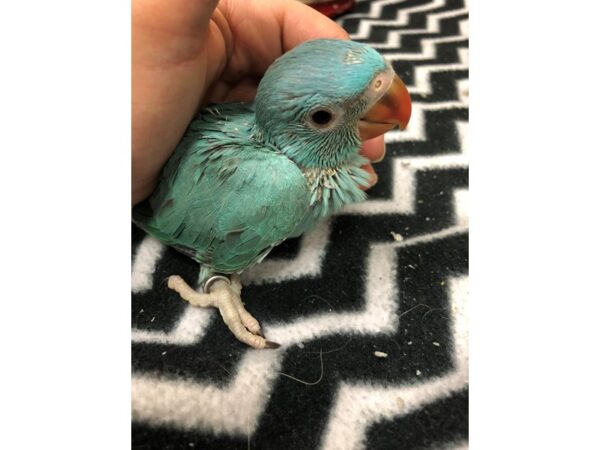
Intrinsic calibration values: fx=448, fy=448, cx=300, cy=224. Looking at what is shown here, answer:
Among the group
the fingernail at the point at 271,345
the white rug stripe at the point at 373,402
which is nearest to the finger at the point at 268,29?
the fingernail at the point at 271,345

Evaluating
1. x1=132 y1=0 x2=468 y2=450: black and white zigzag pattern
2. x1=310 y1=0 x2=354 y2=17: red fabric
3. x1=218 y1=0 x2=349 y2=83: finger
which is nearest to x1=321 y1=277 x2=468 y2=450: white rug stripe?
x1=132 y1=0 x2=468 y2=450: black and white zigzag pattern

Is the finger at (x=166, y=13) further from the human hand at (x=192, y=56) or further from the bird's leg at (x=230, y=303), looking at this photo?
the bird's leg at (x=230, y=303)

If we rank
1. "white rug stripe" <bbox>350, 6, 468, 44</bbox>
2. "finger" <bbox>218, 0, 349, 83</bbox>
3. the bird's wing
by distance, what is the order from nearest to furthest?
the bird's wing, "finger" <bbox>218, 0, 349, 83</bbox>, "white rug stripe" <bbox>350, 6, 468, 44</bbox>

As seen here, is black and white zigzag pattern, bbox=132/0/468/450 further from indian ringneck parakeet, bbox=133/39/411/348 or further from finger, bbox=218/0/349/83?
finger, bbox=218/0/349/83

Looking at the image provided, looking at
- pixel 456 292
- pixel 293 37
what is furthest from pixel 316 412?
pixel 293 37

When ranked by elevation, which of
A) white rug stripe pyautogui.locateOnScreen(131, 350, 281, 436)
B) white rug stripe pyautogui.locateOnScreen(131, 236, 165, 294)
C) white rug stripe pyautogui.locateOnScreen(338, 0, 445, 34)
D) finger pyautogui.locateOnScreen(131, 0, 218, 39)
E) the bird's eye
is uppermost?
finger pyautogui.locateOnScreen(131, 0, 218, 39)

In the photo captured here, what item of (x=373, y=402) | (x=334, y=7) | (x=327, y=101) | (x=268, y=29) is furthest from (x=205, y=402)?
(x=334, y=7)

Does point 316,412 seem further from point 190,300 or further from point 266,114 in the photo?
point 266,114
